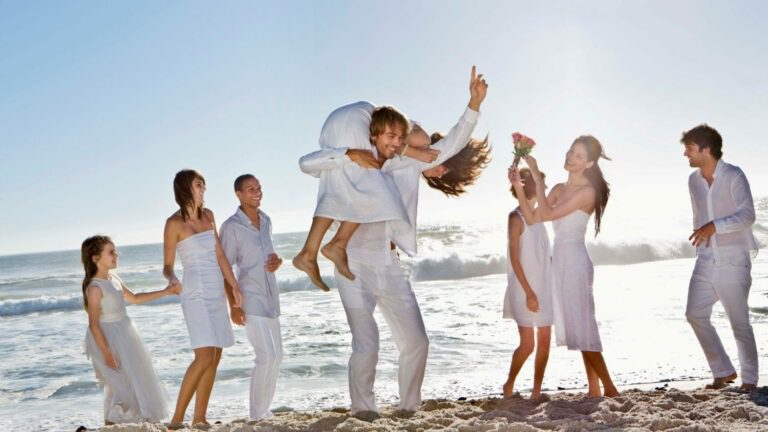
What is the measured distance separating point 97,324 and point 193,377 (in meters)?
0.92

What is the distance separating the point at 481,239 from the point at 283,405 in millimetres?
28911

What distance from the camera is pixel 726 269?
5.95 meters

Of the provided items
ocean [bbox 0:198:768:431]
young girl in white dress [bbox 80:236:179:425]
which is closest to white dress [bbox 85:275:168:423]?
young girl in white dress [bbox 80:236:179:425]

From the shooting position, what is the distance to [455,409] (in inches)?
209

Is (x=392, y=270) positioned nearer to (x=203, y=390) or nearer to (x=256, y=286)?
(x=256, y=286)

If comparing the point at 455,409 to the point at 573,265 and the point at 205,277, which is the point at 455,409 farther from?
the point at 205,277

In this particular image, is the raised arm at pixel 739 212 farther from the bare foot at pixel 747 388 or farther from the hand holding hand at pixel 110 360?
the hand holding hand at pixel 110 360

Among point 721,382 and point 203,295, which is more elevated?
point 203,295

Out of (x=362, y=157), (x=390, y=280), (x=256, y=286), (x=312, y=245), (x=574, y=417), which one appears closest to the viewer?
(x=362, y=157)

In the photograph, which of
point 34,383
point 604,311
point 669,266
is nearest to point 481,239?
point 669,266

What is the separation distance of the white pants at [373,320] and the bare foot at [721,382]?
106 inches

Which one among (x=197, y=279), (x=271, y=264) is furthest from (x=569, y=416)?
(x=197, y=279)

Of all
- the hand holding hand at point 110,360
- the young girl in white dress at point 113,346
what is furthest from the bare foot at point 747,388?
the hand holding hand at point 110,360

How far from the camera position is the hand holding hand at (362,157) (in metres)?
4.23
